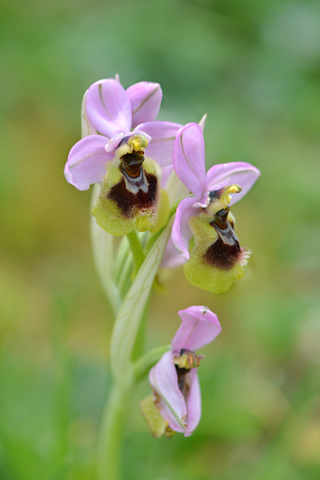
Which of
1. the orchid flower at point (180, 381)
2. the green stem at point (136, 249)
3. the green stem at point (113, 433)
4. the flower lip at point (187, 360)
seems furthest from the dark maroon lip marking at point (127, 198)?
the green stem at point (113, 433)

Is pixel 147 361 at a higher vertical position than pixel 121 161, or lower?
lower

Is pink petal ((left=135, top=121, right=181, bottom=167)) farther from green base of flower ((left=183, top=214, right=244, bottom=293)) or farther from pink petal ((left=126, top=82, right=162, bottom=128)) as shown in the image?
green base of flower ((left=183, top=214, right=244, bottom=293))

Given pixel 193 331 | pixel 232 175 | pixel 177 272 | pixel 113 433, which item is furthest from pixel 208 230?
pixel 177 272

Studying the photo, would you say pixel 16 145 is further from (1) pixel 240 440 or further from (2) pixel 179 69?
(1) pixel 240 440

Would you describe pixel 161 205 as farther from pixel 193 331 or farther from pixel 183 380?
pixel 183 380

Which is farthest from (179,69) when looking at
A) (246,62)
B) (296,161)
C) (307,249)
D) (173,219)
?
(173,219)
